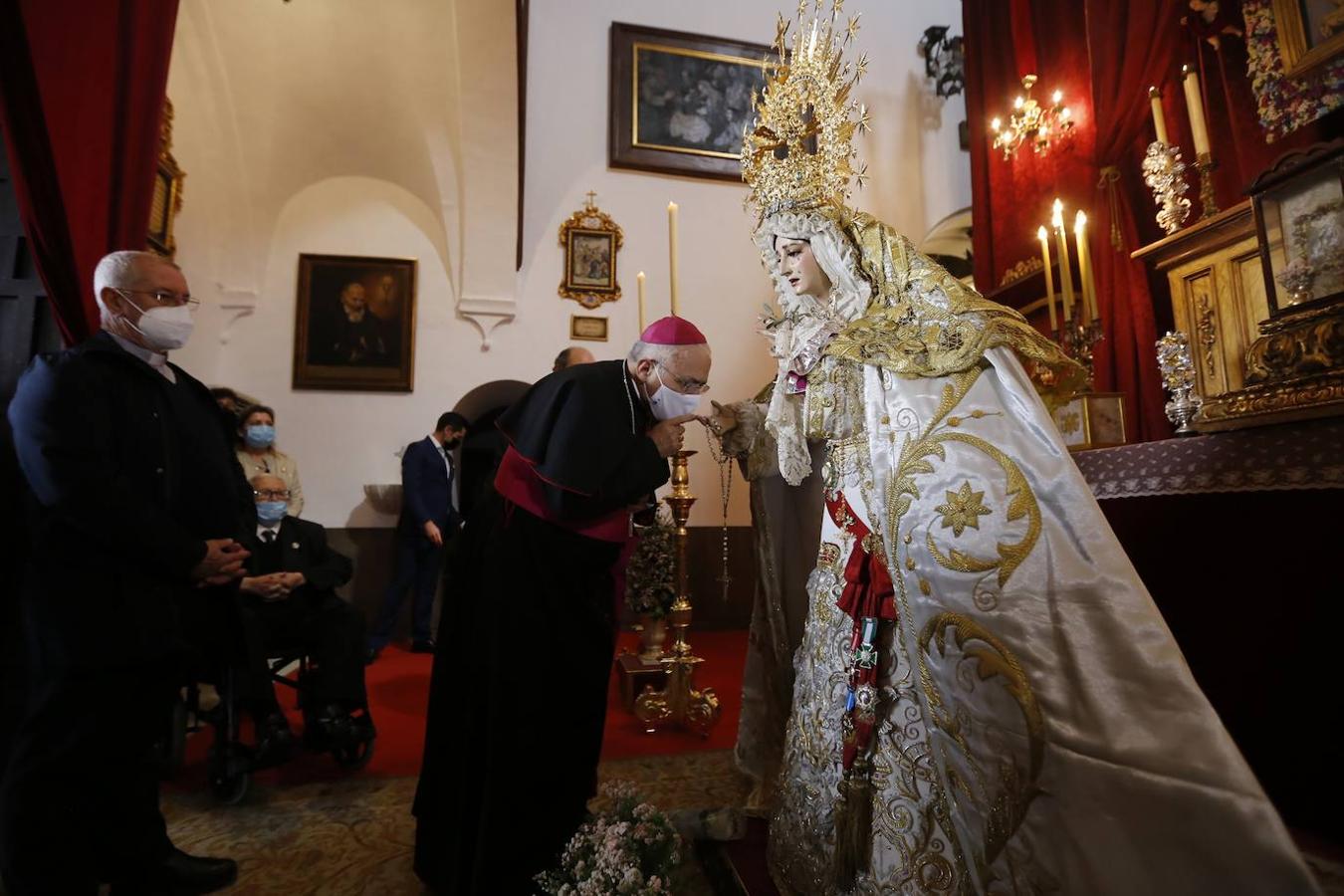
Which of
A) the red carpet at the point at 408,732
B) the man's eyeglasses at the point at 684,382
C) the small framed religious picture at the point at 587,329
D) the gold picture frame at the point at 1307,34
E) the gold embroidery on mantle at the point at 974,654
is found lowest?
the red carpet at the point at 408,732

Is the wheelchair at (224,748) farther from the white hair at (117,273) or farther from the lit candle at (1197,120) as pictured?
the lit candle at (1197,120)

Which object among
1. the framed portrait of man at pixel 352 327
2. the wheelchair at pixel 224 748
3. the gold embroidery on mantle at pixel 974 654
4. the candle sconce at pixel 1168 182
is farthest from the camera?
the framed portrait of man at pixel 352 327

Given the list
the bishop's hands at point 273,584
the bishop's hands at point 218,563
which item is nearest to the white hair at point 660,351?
the bishop's hands at point 218,563

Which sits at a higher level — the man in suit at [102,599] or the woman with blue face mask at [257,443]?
the woman with blue face mask at [257,443]

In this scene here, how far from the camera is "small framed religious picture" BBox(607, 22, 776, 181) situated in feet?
23.7

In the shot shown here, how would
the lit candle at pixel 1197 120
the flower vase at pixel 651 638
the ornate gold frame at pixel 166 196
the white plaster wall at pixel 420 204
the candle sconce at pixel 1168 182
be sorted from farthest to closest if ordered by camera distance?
the white plaster wall at pixel 420 204 < the ornate gold frame at pixel 166 196 < the flower vase at pixel 651 638 < the candle sconce at pixel 1168 182 < the lit candle at pixel 1197 120

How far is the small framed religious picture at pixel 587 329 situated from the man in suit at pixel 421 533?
75.4 inches

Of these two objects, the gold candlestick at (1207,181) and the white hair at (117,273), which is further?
the gold candlestick at (1207,181)

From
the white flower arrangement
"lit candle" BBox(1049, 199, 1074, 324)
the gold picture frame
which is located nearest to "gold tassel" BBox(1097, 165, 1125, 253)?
"lit candle" BBox(1049, 199, 1074, 324)

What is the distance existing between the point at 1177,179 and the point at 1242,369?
1.20m

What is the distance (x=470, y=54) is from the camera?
6480 mm

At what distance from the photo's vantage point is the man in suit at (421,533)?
5.79 meters

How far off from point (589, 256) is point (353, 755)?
5366 mm

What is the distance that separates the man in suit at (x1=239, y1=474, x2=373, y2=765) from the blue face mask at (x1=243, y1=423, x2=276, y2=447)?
119 cm
